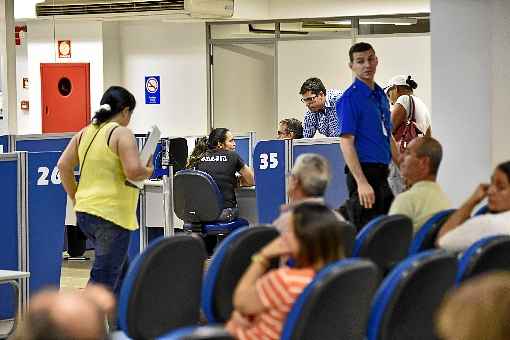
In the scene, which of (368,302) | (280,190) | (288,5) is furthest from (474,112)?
(288,5)

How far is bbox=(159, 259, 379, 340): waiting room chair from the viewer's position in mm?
A: 3188

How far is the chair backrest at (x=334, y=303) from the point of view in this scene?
3188mm

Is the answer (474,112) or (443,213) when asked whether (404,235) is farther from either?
(474,112)

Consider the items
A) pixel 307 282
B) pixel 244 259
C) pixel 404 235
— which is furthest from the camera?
pixel 404 235

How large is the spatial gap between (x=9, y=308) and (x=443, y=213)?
2.74 metres

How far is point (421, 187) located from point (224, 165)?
149 inches

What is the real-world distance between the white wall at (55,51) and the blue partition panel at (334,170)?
6.10m

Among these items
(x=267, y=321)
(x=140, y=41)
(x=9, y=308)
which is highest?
(x=140, y=41)

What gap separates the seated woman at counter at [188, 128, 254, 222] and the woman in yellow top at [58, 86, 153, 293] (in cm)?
283

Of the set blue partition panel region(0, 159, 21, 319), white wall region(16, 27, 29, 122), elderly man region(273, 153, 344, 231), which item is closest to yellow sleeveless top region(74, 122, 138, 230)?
blue partition panel region(0, 159, 21, 319)

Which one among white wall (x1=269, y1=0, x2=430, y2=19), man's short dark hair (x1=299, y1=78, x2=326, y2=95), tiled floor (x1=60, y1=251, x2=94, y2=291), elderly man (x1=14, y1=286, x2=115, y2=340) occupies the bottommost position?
tiled floor (x1=60, y1=251, x2=94, y2=291)

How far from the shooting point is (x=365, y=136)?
5723 mm

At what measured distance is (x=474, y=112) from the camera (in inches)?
259

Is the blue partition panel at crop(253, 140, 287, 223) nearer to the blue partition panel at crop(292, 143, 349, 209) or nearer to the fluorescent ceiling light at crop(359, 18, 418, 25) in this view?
the blue partition panel at crop(292, 143, 349, 209)
